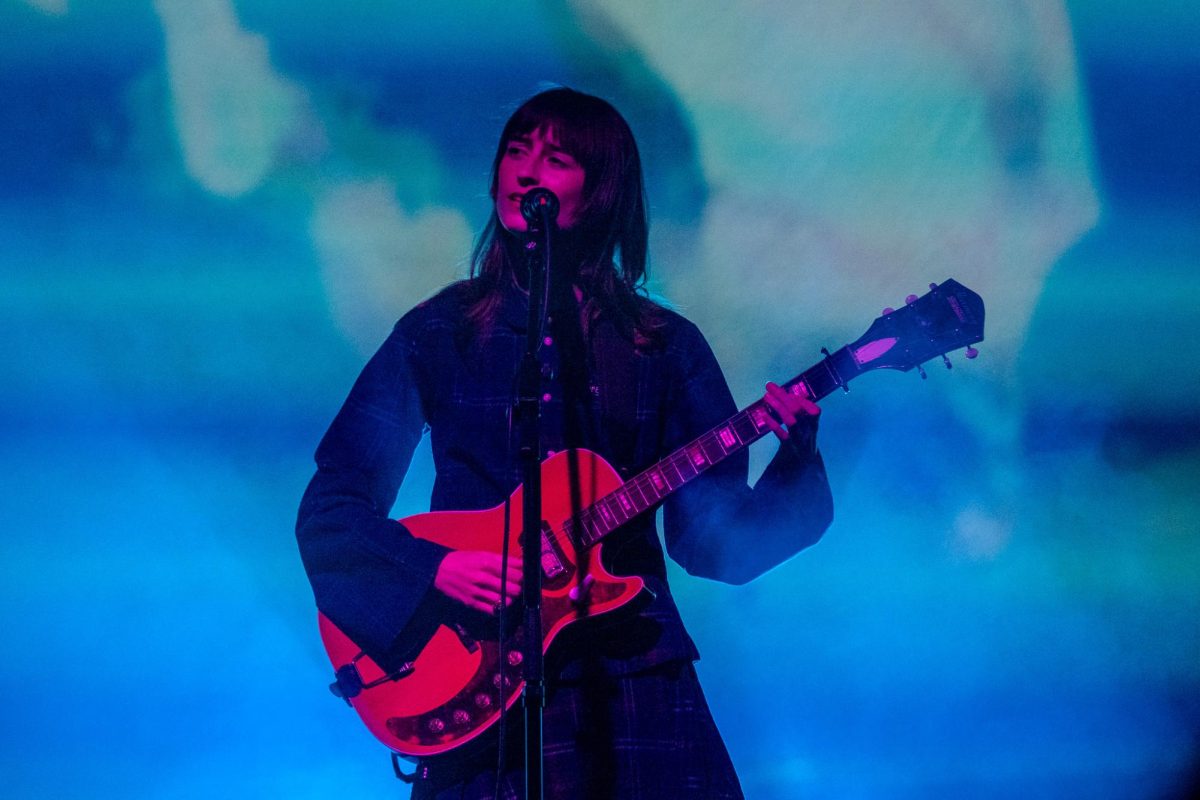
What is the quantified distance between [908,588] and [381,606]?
1190 mm

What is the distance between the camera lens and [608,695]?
2.03 meters

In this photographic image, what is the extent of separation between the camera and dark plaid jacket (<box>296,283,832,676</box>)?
2158 mm

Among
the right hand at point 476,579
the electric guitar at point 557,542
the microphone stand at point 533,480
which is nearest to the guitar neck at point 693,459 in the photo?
the electric guitar at point 557,542

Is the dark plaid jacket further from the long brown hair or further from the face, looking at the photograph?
the face

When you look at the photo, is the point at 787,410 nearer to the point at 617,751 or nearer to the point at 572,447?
the point at 572,447

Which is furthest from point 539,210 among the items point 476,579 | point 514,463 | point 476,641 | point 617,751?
point 617,751

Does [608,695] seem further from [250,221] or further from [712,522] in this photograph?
[250,221]

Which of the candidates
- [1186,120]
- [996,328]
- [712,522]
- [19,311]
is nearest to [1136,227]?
[1186,120]

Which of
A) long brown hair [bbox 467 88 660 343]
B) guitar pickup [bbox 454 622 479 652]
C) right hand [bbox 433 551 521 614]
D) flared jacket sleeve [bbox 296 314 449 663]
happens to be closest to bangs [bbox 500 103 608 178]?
long brown hair [bbox 467 88 660 343]

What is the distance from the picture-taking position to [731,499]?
88.0 inches

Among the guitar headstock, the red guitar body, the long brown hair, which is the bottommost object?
the red guitar body

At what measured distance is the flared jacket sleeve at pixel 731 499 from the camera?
85.4 inches

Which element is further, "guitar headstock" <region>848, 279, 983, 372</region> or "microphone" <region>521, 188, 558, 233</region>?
"guitar headstock" <region>848, 279, 983, 372</region>

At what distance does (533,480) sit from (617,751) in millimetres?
569
